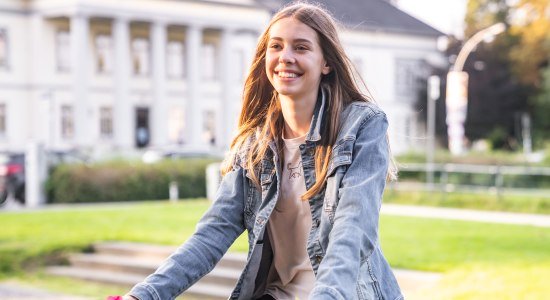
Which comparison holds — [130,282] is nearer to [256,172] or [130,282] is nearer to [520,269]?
[520,269]

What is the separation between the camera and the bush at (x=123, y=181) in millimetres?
29344

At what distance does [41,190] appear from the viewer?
28.9m

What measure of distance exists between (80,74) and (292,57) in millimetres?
57079

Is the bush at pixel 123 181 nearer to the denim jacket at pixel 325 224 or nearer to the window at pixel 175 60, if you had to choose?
the denim jacket at pixel 325 224

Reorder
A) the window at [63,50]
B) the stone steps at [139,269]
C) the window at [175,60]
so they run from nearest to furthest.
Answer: the stone steps at [139,269] → the window at [63,50] → the window at [175,60]

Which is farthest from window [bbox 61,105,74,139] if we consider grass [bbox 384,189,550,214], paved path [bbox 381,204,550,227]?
paved path [bbox 381,204,550,227]

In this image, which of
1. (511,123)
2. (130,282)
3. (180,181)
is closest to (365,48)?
(511,123)

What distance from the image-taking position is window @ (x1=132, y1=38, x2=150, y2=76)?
218 ft

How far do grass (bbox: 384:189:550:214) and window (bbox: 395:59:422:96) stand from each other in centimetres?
5139

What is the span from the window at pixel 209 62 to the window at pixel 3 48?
13.7m

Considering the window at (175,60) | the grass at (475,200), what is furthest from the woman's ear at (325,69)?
the window at (175,60)

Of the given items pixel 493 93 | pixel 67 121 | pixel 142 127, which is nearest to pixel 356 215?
pixel 67 121

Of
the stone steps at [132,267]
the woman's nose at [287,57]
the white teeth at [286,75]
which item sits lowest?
the stone steps at [132,267]

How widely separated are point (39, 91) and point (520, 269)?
53.4m
